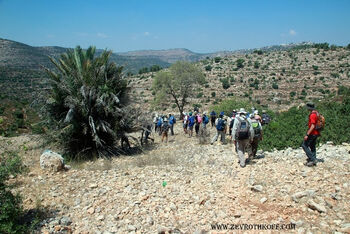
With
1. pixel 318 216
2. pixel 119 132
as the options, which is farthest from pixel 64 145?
pixel 318 216

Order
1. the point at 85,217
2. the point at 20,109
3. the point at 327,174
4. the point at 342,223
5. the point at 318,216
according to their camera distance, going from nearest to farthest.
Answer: the point at 342,223 → the point at 318,216 → the point at 85,217 → the point at 327,174 → the point at 20,109

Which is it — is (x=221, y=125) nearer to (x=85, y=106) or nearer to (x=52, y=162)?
(x=85, y=106)

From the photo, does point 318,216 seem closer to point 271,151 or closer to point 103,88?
point 271,151

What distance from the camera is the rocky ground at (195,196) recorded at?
186 inches

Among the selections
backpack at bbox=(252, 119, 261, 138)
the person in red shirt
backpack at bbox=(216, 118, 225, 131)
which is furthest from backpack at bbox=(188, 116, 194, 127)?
the person in red shirt

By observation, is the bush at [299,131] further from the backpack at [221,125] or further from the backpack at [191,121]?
the backpack at [191,121]

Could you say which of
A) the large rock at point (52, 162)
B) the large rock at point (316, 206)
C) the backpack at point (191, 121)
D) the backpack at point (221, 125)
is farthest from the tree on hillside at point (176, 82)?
the large rock at point (316, 206)

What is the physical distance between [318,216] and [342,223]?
15.3 inches

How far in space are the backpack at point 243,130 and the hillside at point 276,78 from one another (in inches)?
1057

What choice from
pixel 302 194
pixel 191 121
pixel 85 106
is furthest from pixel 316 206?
pixel 191 121

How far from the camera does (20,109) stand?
32.2 meters

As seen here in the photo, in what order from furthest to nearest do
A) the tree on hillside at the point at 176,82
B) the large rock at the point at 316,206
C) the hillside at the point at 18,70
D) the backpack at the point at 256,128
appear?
the hillside at the point at 18,70 → the tree on hillside at the point at 176,82 → the backpack at the point at 256,128 → the large rock at the point at 316,206

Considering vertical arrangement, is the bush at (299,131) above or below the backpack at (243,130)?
below

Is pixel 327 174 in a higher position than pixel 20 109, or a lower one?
higher
